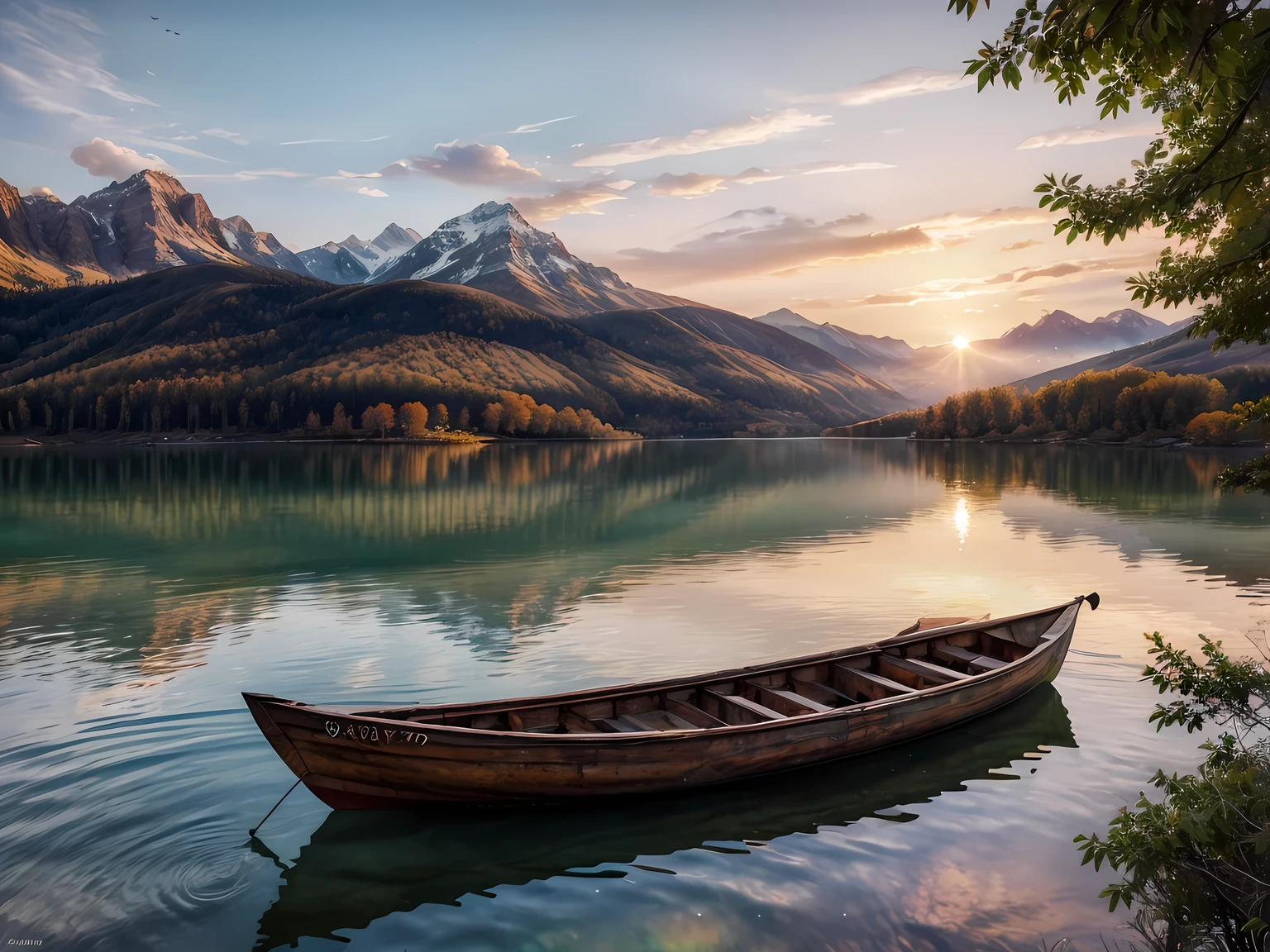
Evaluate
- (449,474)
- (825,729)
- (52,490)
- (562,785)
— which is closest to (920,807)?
(825,729)

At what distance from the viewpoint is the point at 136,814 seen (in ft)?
40.9

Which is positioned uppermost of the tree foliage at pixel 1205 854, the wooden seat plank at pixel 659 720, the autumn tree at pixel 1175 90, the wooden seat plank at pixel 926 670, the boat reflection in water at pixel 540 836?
the autumn tree at pixel 1175 90

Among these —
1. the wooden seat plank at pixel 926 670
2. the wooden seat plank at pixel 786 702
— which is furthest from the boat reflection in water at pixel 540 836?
the wooden seat plank at pixel 926 670

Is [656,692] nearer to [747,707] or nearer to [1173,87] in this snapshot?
[747,707]

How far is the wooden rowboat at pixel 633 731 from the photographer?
11.5 m

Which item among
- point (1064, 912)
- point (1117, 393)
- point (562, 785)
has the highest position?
point (1117, 393)

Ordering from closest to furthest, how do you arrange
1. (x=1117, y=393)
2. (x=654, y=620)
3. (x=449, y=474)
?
(x=654, y=620) < (x=449, y=474) < (x=1117, y=393)

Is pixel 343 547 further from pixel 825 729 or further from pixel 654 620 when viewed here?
pixel 825 729

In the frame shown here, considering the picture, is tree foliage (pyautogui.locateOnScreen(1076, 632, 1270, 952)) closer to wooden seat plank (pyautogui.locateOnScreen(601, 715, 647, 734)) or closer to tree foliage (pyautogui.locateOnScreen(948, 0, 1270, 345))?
tree foliage (pyautogui.locateOnScreen(948, 0, 1270, 345))

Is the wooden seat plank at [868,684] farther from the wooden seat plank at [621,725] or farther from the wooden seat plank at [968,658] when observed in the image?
the wooden seat plank at [621,725]

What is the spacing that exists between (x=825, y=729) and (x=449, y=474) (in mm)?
89581

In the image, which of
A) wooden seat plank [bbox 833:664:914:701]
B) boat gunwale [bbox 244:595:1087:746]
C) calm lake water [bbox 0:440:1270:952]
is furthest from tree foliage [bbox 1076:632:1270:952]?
wooden seat plank [bbox 833:664:914:701]

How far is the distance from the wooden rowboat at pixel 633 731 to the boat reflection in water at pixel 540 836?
16.6 inches

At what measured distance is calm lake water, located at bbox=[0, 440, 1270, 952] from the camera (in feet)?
34.2
